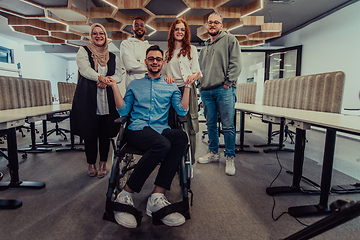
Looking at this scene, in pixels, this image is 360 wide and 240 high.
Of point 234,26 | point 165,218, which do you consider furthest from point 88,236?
point 234,26

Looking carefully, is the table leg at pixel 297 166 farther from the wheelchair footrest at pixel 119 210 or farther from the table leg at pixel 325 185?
the wheelchair footrest at pixel 119 210

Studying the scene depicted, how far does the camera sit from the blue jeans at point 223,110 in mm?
2219

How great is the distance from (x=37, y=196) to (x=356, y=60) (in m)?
6.17

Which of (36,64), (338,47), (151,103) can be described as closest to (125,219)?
(151,103)

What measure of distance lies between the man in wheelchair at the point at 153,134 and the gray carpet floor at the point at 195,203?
19 centimetres

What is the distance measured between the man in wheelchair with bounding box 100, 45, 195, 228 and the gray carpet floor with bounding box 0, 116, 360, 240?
0.62 ft

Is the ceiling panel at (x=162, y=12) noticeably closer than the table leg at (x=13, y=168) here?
No

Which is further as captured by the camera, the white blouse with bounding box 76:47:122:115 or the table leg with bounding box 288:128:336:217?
the white blouse with bounding box 76:47:122:115

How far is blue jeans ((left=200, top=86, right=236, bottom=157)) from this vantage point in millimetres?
2219

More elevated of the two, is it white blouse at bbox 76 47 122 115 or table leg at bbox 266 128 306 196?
white blouse at bbox 76 47 122 115

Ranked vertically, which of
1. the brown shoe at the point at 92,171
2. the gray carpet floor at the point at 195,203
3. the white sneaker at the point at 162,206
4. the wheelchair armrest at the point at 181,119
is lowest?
the gray carpet floor at the point at 195,203

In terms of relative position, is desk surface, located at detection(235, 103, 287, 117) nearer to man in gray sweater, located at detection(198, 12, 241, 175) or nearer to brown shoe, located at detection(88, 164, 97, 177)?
man in gray sweater, located at detection(198, 12, 241, 175)

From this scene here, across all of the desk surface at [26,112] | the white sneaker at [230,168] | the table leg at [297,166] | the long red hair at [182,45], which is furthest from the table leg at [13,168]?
the table leg at [297,166]

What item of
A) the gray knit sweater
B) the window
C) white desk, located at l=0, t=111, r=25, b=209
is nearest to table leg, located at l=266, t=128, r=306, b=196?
the gray knit sweater
